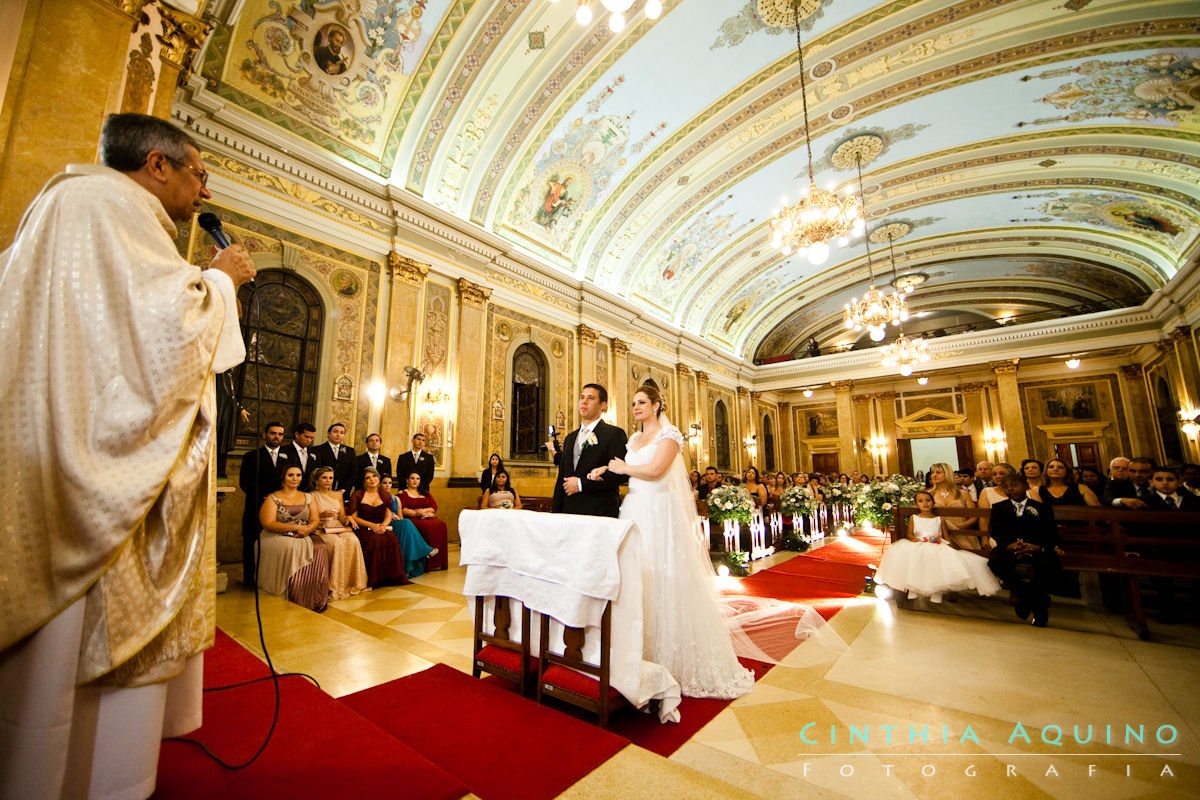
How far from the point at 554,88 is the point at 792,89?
4470 millimetres

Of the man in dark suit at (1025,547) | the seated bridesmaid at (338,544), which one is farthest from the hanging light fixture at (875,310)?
the seated bridesmaid at (338,544)

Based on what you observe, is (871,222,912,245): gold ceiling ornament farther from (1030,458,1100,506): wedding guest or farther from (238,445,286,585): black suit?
(238,445,286,585): black suit

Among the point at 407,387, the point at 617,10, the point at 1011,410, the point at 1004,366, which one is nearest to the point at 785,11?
the point at 617,10

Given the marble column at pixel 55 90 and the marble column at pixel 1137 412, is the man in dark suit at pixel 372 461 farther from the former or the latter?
the marble column at pixel 1137 412

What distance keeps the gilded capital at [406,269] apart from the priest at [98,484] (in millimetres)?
7066

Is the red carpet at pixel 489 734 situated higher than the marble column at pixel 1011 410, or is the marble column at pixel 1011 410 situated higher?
the marble column at pixel 1011 410

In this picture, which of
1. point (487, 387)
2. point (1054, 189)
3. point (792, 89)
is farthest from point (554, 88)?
point (1054, 189)

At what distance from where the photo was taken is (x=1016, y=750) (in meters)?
2.10

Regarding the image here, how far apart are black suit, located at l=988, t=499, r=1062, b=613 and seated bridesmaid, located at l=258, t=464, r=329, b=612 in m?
5.85

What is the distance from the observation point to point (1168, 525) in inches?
162

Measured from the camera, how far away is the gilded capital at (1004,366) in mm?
16391

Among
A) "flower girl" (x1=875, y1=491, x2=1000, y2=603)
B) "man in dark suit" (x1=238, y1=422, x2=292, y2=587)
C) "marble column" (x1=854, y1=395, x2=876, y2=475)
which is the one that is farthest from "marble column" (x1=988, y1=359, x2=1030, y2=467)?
"man in dark suit" (x1=238, y1=422, x2=292, y2=587)

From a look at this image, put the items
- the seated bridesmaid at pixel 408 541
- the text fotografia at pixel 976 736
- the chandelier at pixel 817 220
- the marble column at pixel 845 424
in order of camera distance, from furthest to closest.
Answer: the marble column at pixel 845 424 → the chandelier at pixel 817 220 → the seated bridesmaid at pixel 408 541 → the text fotografia at pixel 976 736

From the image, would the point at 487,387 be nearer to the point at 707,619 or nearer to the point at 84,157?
the point at 84,157
